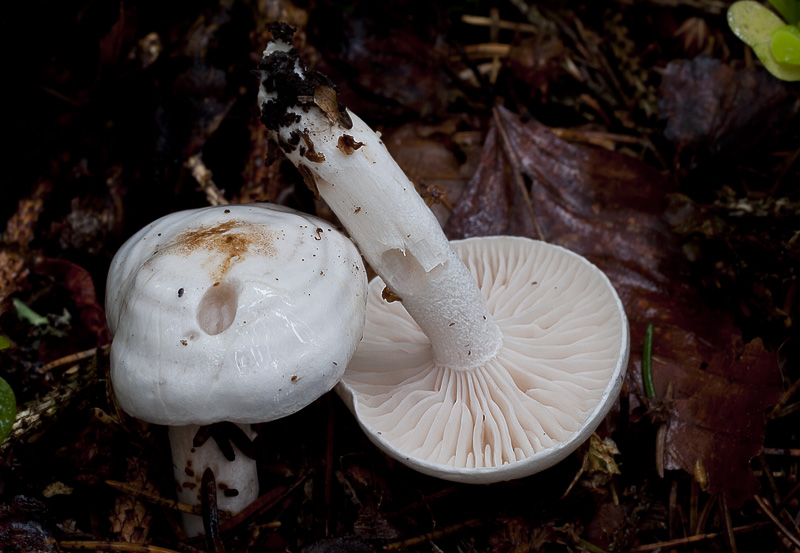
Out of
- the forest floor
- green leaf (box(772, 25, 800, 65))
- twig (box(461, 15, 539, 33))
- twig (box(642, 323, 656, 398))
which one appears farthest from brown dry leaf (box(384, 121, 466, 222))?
green leaf (box(772, 25, 800, 65))

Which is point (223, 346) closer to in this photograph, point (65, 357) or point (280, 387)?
point (280, 387)

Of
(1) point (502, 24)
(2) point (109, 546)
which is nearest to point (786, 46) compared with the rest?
(1) point (502, 24)

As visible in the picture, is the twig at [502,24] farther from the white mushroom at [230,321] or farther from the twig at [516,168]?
the white mushroom at [230,321]

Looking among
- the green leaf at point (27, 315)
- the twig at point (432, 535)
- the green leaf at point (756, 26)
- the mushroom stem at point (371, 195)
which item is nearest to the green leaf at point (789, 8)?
the green leaf at point (756, 26)

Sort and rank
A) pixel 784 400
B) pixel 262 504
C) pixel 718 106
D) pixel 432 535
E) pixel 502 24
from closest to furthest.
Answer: pixel 432 535 < pixel 262 504 < pixel 784 400 < pixel 718 106 < pixel 502 24

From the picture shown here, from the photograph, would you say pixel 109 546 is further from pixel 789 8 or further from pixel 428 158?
pixel 789 8

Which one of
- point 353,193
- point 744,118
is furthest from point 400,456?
point 744,118
